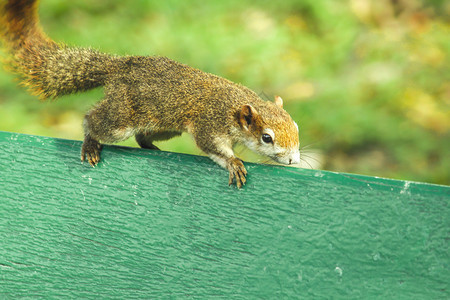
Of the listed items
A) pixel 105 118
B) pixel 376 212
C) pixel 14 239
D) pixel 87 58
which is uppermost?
pixel 87 58

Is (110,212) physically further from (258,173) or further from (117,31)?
(117,31)

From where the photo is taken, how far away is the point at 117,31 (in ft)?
14.3

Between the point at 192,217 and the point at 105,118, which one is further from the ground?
the point at 105,118

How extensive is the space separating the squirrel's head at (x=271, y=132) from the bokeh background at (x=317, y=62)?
1336mm

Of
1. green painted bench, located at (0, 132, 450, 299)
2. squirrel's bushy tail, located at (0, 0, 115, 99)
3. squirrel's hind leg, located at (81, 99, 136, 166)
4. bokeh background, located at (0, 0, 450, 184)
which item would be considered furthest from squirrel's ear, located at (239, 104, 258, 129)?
bokeh background, located at (0, 0, 450, 184)

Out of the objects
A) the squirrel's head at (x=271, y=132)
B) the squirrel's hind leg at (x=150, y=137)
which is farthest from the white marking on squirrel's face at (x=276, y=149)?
the squirrel's hind leg at (x=150, y=137)

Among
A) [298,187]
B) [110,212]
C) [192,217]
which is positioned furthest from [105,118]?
[298,187]

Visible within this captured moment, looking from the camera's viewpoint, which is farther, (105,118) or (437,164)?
(437,164)

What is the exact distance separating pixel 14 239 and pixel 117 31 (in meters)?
2.80

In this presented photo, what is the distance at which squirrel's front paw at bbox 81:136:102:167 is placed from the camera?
1.86 meters

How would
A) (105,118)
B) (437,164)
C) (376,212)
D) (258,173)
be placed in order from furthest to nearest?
1. (437,164)
2. (105,118)
3. (258,173)
4. (376,212)

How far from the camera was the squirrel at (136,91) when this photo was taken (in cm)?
217

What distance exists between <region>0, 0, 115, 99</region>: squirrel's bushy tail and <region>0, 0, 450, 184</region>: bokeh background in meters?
1.20

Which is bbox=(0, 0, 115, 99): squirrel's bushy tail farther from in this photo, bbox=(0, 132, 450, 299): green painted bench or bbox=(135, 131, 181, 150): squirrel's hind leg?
bbox=(0, 132, 450, 299): green painted bench
